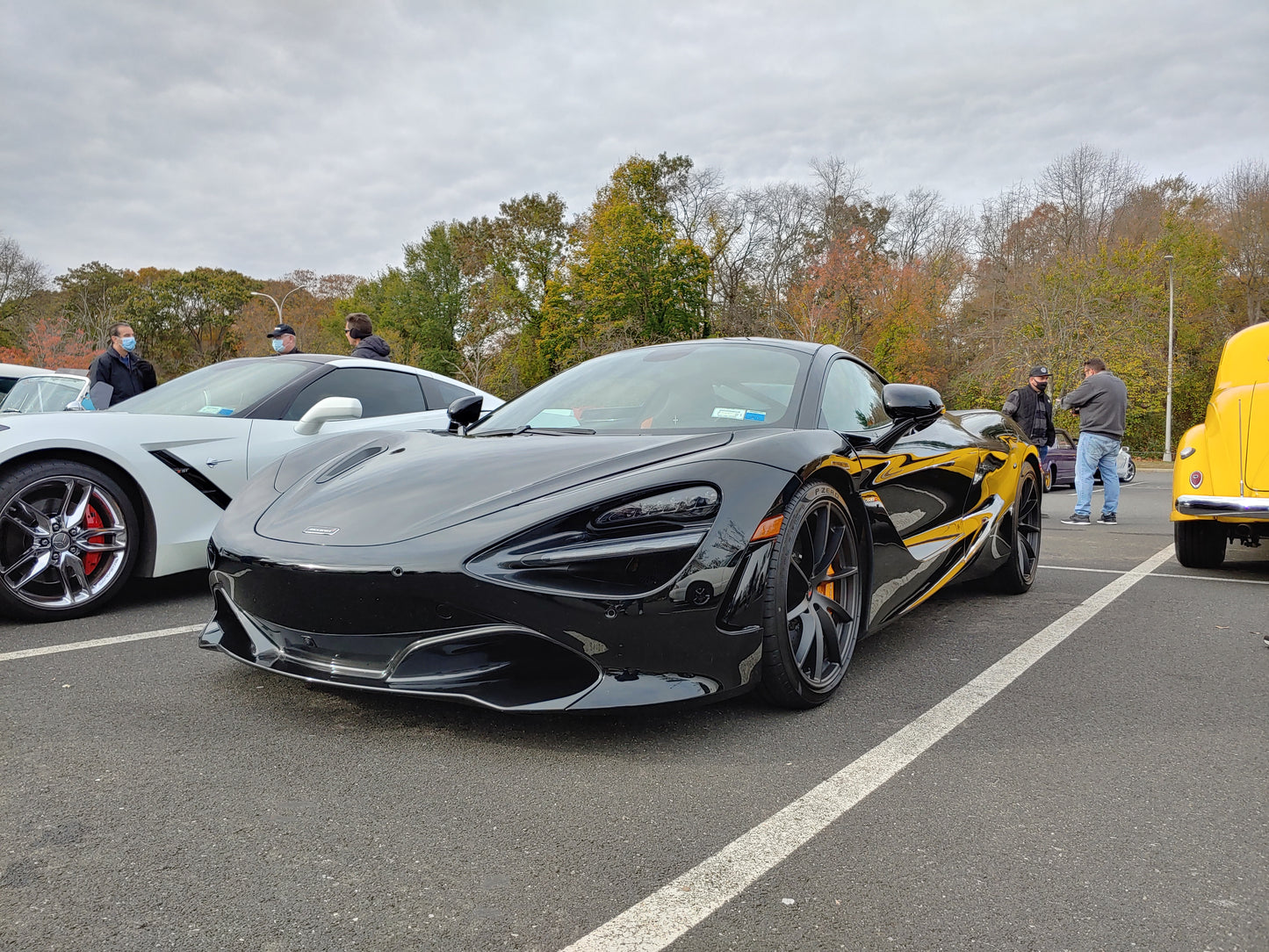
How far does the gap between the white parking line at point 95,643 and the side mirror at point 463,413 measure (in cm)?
140

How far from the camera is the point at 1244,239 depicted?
41250mm

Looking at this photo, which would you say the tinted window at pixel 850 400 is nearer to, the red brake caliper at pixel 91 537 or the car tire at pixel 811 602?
the car tire at pixel 811 602

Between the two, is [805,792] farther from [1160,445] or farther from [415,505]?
[1160,445]

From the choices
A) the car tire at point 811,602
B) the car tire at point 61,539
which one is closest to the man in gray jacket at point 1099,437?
the car tire at point 811,602

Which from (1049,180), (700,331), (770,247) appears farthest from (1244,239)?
(700,331)

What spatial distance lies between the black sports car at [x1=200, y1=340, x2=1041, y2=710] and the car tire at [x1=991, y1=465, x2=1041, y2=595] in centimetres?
162

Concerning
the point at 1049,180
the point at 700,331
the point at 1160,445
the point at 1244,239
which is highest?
the point at 1049,180

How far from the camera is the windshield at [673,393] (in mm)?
3246

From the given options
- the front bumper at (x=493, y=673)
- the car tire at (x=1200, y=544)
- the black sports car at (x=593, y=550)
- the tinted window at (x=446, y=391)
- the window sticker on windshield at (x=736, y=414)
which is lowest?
the car tire at (x=1200, y=544)

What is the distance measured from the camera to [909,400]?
3508 millimetres

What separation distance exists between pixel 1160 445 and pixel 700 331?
20.9 metres

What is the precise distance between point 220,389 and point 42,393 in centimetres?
450

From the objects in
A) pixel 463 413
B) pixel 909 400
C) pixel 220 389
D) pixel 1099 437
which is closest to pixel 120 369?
pixel 220 389

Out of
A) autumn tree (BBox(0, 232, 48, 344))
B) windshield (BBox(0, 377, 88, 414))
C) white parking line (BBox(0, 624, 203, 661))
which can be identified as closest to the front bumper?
white parking line (BBox(0, 624, 203, 661))
